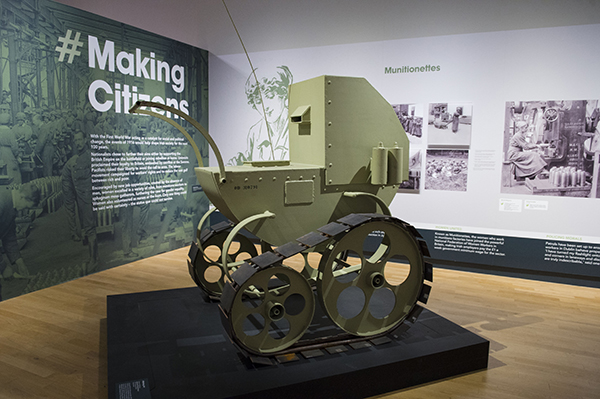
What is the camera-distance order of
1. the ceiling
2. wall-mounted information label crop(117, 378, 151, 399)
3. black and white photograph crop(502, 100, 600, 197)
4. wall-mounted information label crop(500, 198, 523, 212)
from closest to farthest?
wall-mounted information label crop(117, 378, 151, 399), black and white photograph crop(502, 100, 600, 197), the ceiling, wall-mounted information label crop(500, 198, 523, 212)

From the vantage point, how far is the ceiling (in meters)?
5.02

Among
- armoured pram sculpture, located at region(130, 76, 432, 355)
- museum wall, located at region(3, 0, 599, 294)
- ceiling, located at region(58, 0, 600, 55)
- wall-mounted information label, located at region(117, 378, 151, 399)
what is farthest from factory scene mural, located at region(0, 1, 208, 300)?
wall-mounted information label, located at region(117, 378, 151, 399)

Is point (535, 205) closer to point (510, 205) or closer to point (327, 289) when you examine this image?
point (510, 205)

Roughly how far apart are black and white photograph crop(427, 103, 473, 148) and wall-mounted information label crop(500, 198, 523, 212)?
77 centimetres

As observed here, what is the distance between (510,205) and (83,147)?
485 cm

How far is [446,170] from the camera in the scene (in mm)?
5477

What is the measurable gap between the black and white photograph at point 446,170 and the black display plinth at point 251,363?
92.3 inches

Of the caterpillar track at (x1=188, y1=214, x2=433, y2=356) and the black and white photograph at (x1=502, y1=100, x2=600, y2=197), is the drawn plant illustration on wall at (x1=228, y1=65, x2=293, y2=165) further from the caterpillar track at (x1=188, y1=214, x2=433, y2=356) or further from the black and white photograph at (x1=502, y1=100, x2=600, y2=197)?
the caterpillar track at (x1=188, y1=214, x2=433, y2=356)

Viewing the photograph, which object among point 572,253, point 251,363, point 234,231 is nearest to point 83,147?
point 234,231

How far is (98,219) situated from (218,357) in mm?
3128

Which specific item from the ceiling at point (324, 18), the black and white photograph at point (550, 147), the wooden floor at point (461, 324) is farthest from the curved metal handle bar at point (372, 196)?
the ceiling at point (324, 18)

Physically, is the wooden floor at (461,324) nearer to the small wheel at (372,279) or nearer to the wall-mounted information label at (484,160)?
the small wheel at (372,279)

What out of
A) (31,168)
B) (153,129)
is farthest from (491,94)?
(31,168)

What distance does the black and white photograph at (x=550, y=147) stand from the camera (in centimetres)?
488
